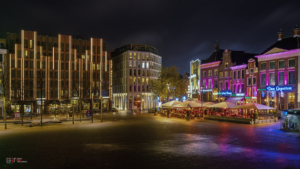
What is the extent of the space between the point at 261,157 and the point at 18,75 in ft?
208

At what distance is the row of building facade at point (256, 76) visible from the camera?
44.9 m

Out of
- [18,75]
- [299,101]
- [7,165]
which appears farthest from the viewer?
[18,75]

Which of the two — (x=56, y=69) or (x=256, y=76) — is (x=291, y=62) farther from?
(x=56, y=69)

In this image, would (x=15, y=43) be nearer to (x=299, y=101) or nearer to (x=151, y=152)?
(x=151, y=152)

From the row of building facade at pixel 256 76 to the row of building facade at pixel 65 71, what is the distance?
22831 mm

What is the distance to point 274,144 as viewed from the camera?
17984 mm

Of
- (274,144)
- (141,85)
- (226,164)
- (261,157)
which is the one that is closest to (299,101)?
(274,144)

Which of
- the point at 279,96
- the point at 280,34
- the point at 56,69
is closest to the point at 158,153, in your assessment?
the point at 279,96

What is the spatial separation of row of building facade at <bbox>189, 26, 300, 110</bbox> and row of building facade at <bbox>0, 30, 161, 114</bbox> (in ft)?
74.9

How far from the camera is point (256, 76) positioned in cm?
5216

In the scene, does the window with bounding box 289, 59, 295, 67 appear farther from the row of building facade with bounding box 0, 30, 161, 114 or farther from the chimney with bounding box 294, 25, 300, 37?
the row of building facade with bounding box 0, 30, 161, 114

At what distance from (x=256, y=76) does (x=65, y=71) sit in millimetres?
49724

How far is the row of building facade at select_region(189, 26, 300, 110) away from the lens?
147 feet

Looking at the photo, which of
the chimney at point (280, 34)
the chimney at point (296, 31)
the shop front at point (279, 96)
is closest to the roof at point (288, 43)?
the chimney at point (296, 31)
